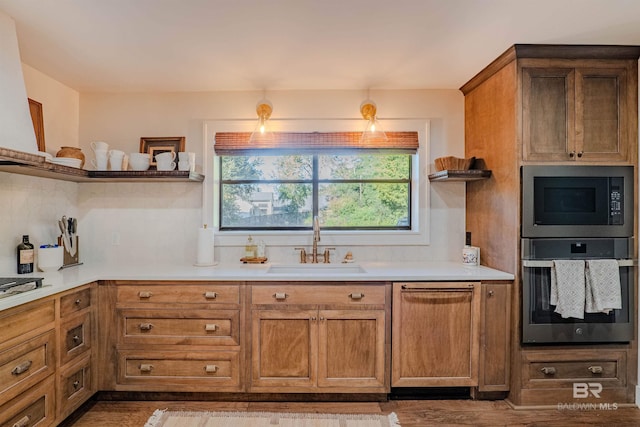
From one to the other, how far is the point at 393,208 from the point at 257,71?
1612 mm

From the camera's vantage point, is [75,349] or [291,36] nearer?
[291,36]

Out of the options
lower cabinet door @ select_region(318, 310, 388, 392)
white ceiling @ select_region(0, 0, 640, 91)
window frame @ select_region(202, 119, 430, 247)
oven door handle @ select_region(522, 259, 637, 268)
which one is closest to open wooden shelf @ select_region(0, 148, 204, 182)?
window frame @ select_region(202, 119, 430, 247)

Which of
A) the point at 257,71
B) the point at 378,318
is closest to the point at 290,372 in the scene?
the point at 378,318

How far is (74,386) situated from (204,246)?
121 centimetres

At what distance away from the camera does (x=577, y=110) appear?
95.4 inches

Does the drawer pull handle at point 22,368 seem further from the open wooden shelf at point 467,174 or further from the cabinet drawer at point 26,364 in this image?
the open wooden shelf at point 467,174

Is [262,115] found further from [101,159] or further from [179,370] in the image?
[179,370]

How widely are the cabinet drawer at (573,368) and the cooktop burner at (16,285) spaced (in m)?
3.04

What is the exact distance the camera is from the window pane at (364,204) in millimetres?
3248

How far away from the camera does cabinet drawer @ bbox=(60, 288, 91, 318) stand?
7.14ft

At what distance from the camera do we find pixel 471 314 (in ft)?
8.19

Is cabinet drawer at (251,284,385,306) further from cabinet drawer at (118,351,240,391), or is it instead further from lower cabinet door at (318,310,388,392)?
cabinet drawer at (118,351,240,391)

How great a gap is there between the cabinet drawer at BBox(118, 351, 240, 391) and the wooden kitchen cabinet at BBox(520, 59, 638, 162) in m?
2.46

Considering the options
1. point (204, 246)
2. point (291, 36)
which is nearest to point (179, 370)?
point (204, 246)
